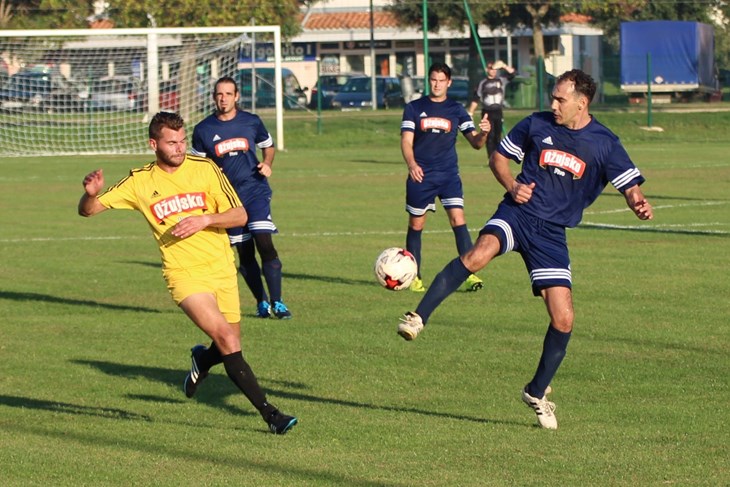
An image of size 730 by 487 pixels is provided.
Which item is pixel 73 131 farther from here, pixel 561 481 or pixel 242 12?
pixel 561 481

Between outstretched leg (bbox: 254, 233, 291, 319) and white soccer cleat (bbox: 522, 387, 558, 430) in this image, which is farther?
outstretched leg (bbox: 254, 233, 291, 319)

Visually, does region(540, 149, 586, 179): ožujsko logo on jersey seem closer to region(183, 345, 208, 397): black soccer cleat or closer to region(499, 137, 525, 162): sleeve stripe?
region(499, 137, 525, 162): sleeve stripe

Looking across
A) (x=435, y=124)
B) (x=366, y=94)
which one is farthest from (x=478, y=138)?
(x=366, y=94)

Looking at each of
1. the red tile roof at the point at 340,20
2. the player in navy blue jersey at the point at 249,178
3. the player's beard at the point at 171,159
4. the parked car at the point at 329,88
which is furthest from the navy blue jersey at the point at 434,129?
the red tile roof at the point at 340,20

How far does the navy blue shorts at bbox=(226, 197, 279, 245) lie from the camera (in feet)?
42.3

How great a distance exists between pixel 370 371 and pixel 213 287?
2.17 metres

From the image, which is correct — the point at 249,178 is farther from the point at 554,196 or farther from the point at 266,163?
the point at 554,196

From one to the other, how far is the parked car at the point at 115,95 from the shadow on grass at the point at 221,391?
31200 mm

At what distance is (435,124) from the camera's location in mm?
14336

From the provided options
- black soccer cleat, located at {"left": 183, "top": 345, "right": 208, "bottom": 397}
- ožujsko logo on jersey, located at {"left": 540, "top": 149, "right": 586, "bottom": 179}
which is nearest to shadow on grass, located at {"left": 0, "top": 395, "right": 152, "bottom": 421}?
black soccer cleat, located at {"left": 183, "top": 345, "right": 208, "bottom": 397}

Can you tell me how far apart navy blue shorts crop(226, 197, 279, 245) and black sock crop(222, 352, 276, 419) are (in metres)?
5.06

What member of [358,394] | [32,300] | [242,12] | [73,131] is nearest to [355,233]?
[32,300]

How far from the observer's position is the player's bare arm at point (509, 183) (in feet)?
27.0

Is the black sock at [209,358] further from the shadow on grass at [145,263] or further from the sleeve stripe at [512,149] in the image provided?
the shadow on grass at [145,263]
